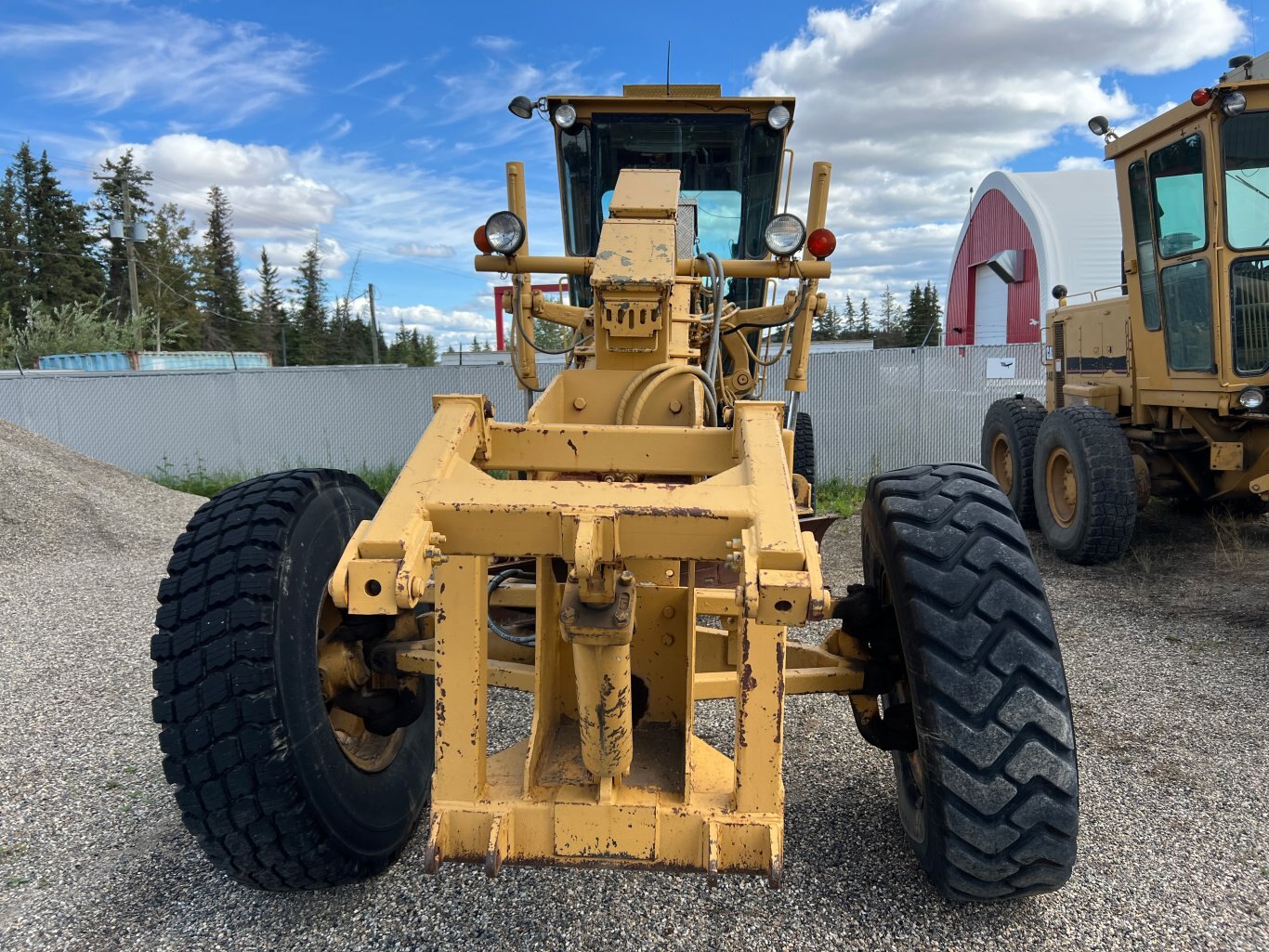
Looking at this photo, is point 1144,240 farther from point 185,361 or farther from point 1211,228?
point 185,361

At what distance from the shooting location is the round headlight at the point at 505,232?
324 cm

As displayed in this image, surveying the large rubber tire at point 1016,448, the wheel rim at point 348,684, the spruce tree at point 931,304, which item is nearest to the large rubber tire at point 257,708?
the wheel rim at point 348,684

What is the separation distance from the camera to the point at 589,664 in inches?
71.9

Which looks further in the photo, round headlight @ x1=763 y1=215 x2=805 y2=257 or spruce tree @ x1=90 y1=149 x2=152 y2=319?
spruce tree @ x1=90 y1=149 x2=152 y2=319

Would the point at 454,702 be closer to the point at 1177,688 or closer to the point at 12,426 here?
the point at 1177,688

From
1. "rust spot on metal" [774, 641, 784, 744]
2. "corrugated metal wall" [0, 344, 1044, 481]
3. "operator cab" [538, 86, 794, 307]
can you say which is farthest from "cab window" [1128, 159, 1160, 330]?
"rust spot on metal" [774, 641, 784, 744]

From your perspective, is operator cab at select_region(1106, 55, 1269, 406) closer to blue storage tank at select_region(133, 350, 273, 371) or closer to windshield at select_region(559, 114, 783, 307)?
windshield at select_region(559, 114, 783, 307)

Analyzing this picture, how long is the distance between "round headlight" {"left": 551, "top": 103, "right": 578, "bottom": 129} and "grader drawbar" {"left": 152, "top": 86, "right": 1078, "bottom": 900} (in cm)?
320

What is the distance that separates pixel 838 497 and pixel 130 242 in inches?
1366

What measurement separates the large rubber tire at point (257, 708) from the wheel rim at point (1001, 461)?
23.5ft

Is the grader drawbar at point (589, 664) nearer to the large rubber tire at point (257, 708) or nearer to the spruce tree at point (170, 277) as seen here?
the large rubber tire at point (257, 708)

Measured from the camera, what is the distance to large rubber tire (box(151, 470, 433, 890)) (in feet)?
6.80

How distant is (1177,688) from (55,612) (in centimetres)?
672

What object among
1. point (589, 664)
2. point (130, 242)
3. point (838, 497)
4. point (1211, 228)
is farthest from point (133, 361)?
point (589, 664)
